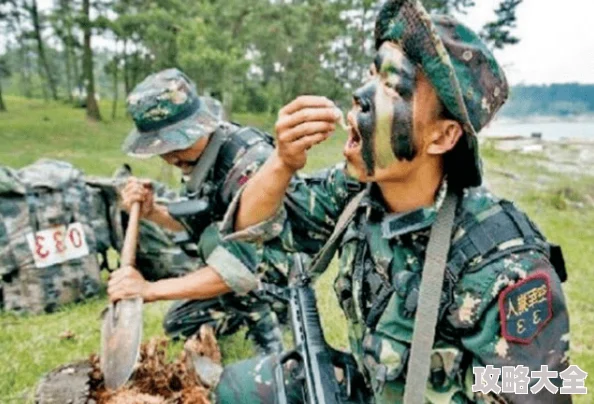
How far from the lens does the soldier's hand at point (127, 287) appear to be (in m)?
3.11

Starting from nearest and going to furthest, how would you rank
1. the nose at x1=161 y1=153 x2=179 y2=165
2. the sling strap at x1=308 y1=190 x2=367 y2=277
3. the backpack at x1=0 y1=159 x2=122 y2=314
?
the sling strap at x1=308 y1=190 x2=367 y2=277 → the nose at x1=161 y1=153 x2=179 y2=165 → the backpack at x1=0 y1=159 x2=122 y2=314

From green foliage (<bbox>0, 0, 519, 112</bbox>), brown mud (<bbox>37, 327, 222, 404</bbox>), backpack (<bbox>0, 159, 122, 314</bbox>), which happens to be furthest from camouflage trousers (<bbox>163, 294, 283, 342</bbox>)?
green foliage (<bbox>0, 0, 519, 112</bbox>)

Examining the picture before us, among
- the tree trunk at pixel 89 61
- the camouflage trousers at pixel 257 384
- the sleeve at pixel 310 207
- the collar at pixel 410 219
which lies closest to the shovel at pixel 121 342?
the camouflage trousers at pixel 257 384

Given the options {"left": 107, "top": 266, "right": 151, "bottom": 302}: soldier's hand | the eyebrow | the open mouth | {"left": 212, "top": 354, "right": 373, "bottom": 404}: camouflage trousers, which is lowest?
{"left": 107, "top": 266, "right": 151, "bottom": 302}: soldier's hand

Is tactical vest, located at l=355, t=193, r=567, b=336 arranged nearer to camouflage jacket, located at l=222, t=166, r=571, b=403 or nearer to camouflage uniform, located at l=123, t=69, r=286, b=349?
camouflage jacket, located at l=222, t=166, r=571, b=403

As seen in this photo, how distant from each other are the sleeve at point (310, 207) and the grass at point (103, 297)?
2.30 metres

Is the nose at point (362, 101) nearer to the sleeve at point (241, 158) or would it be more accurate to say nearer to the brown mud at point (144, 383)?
the sleeve at point (241, 158)

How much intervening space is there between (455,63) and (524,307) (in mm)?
643

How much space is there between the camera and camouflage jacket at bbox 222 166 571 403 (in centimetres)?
163

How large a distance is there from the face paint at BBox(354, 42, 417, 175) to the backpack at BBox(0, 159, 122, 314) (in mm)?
4019

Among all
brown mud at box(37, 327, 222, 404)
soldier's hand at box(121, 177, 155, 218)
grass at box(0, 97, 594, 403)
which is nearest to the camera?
brown mud at box(37, 327, 222, 404)

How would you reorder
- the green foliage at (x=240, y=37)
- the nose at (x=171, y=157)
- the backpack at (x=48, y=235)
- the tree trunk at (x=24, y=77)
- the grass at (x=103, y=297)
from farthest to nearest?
1. the tree trunk at (x=24, y=77)
2. the green foliage at (x=240, y=37)
3. the backpack at (x=48, y=235)
4. the grass at (x=103, y=297)
5. the nose at (x=171, y=157)

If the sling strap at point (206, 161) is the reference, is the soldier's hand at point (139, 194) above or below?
below

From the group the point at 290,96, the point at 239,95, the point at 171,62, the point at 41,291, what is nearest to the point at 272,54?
the point at 290,96
